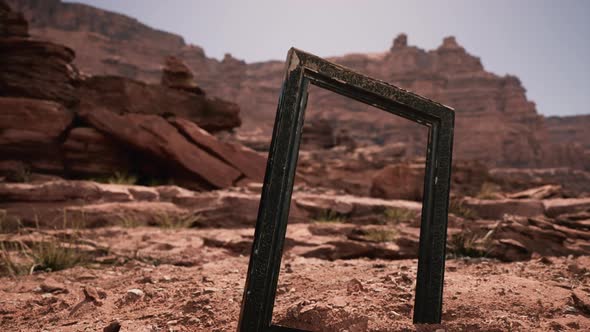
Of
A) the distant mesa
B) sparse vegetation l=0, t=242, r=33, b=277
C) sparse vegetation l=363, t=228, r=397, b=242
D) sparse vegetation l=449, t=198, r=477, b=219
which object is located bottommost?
sparse vegetation l=0, t=242, r=33, b=277

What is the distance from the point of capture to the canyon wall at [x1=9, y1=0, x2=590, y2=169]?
47969 millimetres

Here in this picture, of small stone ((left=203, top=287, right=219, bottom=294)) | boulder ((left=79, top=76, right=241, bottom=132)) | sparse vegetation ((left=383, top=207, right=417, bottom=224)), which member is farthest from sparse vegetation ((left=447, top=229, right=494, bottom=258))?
boulder ((left=79, top=76, right=241, bottom=132))

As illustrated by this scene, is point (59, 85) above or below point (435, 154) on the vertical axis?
above

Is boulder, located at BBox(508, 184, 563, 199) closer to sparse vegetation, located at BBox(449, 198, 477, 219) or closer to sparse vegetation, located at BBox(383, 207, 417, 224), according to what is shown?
sparse vegetation, located at BBox(449, 198, 477, 219)

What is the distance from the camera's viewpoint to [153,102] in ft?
32.6

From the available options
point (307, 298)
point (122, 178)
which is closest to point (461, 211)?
point (307, 298)

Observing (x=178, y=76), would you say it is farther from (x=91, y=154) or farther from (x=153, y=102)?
(x=91, y=154)

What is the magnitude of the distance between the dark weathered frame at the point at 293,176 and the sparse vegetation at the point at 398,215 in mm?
4352

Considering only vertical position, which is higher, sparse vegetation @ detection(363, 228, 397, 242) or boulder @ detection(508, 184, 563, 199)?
boulder @ detection(508, 184, 563, 199)

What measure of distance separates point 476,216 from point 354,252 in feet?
12.3

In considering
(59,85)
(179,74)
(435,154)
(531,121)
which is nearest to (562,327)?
(435,154)

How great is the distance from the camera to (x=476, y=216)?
6.32 metres

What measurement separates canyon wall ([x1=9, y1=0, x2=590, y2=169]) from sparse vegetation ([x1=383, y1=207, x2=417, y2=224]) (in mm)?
38681

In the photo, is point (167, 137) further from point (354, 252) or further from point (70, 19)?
point (70, 19)
